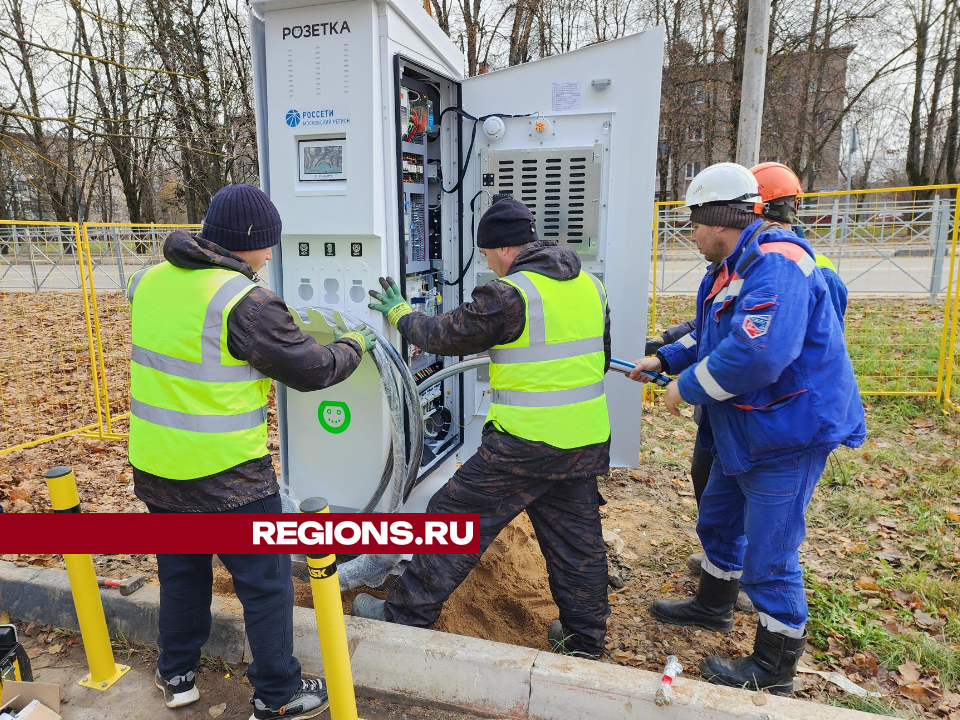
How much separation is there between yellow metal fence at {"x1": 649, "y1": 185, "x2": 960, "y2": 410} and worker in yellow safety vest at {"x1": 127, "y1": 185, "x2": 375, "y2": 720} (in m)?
4.56

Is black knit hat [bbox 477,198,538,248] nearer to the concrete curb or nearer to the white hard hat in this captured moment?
the white hard hat

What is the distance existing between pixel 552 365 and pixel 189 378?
137cm

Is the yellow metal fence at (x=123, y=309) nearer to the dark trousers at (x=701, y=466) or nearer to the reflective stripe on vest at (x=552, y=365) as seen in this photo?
the dark trousers at (x=701, y=466)

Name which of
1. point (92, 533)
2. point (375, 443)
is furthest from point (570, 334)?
point (92, 533)

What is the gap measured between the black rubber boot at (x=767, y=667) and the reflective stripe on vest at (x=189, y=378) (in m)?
2.14

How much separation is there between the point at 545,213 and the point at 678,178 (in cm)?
2575

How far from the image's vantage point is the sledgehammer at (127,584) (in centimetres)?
305

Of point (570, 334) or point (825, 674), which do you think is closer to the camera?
point (570, 334)

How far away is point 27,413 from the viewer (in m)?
6.46

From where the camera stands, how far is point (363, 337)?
9.25ft

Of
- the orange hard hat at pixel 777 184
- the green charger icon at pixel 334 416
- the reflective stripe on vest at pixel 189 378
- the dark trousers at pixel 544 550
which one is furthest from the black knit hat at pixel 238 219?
the orange hard hat at pixel 777 184

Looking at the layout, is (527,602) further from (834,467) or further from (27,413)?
(27,413)

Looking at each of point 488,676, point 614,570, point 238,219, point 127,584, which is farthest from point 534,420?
point 127,584

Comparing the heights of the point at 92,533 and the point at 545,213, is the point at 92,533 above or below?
below
